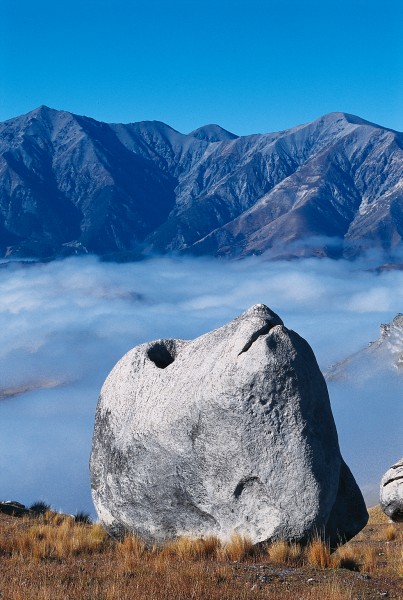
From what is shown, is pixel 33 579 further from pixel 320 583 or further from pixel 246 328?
pixel 246 328

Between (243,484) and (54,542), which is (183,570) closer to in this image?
(243,484)

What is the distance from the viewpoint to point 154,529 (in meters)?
14.3

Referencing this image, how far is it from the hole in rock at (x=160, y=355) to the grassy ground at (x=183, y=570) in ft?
13.2

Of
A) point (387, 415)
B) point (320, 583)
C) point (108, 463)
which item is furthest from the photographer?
point (387, 415)

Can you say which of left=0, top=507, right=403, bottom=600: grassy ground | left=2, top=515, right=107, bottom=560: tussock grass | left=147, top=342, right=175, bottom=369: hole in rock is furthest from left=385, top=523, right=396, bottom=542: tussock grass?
left=2, top=515, right=107, bottom=560: tussock grass

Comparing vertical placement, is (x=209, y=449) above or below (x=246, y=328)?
below

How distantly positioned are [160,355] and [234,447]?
4116 mm

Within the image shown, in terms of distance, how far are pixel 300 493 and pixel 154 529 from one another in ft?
11.2

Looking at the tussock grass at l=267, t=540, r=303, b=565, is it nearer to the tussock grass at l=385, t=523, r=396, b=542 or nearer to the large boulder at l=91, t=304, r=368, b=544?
the large boulder at l=91, t=304, r=368, b=544

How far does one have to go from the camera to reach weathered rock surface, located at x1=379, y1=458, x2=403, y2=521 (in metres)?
25.4

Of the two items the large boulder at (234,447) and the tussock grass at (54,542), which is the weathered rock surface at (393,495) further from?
the tussock grass at (54,542)

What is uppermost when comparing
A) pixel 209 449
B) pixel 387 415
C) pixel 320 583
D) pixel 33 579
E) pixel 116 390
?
pixel 387 415

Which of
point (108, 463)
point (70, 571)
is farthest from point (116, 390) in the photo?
point (70, 571)

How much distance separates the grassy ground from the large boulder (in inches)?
Answer: 22.2
